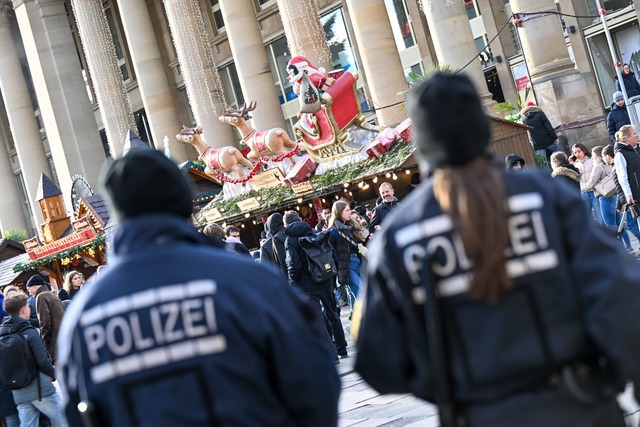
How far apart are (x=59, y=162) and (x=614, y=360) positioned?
1538 inches

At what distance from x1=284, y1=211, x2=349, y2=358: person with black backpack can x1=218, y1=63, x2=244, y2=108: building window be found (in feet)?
93.4

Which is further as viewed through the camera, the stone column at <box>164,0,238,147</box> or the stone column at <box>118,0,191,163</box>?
the stone column at <box>118,0,191,163</box>

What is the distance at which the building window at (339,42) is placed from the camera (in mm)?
34844

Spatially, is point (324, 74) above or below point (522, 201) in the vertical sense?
above

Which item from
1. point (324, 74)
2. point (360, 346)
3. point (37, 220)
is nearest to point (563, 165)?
point (324, 74)

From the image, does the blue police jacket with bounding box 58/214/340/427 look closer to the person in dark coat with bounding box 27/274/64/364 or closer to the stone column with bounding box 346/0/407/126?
the person in dark coat with bounding box 27/274/64/364

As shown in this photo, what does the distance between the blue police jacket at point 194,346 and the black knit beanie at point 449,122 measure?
2.16 ft

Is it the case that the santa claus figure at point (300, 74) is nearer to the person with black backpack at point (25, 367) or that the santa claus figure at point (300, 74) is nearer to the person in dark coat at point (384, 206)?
the person in dark coat at point (384, 206)

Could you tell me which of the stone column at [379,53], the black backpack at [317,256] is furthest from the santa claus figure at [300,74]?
the black backpack at [317,256]

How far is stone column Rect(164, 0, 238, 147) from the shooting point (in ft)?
104

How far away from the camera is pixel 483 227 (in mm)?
3100

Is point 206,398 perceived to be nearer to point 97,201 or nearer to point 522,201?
point 522,201

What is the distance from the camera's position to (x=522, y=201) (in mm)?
3156

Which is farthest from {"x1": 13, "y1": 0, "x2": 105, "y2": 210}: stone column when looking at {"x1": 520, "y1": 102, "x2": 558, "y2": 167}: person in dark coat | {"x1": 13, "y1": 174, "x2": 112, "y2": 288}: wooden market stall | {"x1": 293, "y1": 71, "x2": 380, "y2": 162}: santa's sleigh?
{"x1": 520, "y1": 102, "x2": 558, "y2": 167}: person in dark coat
